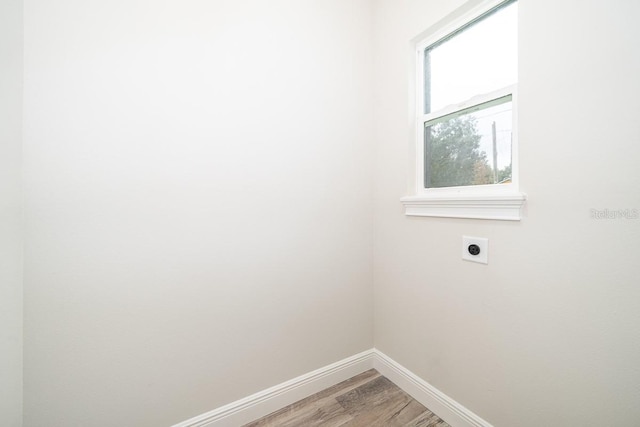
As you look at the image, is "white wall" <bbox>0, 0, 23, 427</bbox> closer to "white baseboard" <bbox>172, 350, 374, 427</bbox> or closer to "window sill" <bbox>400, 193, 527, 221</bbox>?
"white baseboard" <bbox>172, 350, 374, 427</bbox>

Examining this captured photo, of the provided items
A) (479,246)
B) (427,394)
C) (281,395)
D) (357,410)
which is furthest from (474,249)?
(281,395)

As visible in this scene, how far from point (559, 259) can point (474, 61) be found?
3.45ft

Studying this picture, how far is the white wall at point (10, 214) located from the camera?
87 centimetres

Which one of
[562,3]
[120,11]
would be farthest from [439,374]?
[120,11]

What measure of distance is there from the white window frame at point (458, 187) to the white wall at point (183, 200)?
0.40 meters

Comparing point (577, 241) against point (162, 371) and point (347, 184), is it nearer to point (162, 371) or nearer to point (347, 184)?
point (347, 184)

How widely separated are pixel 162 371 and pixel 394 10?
8.03 ft

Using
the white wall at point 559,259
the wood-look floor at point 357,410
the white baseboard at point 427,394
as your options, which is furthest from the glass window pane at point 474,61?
the wood-look floor at point 357,410

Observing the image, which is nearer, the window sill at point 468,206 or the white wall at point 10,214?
the white wall at point 10,214

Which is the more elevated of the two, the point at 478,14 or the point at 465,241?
the point at 478,14

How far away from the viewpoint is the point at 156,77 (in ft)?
3.75

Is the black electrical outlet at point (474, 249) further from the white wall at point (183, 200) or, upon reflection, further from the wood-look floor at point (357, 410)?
the wood-look floor at point (357, 410)

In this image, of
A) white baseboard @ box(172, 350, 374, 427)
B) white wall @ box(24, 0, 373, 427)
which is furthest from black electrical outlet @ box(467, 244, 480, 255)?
white baseboard @ box(172, 350, 374, 427)

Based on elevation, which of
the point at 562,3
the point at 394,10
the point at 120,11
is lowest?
the point at 562,3
